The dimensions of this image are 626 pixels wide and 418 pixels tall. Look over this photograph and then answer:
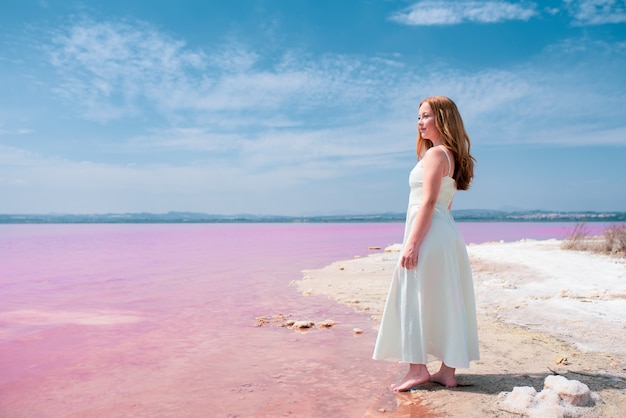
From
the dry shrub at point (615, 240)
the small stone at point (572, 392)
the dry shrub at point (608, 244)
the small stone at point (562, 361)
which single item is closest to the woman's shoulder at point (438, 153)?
the small stone at point (572, 392)

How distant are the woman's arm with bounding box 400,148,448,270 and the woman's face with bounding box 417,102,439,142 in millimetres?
201

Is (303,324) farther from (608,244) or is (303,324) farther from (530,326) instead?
(608,244)

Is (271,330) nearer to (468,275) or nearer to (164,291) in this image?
(468,275)

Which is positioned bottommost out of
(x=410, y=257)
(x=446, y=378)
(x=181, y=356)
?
(x=181, y=356)

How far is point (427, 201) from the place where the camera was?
11.4 feet

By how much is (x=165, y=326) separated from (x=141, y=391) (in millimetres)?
2293

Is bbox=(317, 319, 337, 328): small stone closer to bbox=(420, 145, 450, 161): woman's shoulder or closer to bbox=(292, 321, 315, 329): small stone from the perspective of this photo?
bbox=(292, 321, 315, 329): small stone

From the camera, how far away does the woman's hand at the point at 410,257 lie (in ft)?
11.5

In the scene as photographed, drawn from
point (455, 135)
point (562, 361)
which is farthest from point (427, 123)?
point (562, 361)

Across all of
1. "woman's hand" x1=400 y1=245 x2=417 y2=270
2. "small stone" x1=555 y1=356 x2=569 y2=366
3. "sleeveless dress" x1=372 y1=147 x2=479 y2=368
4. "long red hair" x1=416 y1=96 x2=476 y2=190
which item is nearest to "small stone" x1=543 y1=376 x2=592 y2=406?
"sleeveless dress" x1=372 y1=147 x2=479 y2=368

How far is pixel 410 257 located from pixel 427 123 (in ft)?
3.17

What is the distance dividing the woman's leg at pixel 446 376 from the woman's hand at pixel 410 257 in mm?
751

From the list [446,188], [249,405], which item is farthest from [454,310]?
[249,405]

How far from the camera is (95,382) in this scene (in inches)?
159
